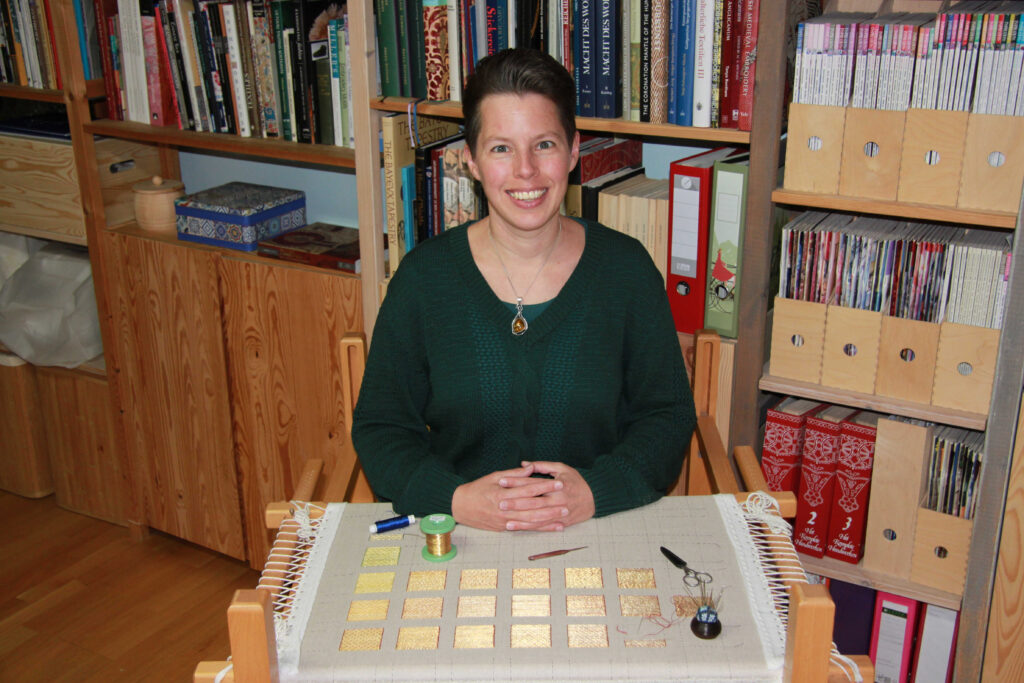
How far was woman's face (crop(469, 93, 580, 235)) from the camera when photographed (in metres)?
1.52

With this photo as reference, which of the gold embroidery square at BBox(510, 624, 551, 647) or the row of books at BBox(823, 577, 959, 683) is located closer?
the gold embroidery square at BBox(510, 624, 551, 647)

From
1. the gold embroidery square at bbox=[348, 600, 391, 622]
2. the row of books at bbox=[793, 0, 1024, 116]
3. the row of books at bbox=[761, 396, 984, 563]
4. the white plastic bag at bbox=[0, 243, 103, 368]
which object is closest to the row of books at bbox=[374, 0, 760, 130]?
the row of books at bbox=[793, 0, 1024, 116]

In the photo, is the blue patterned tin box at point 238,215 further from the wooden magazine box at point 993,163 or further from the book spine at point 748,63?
the wooden magazine box at point 993,163

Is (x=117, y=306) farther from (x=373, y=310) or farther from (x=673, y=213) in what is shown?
(x=673, y=213)

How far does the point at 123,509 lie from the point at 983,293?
7.95ft

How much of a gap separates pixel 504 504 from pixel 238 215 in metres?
1.35

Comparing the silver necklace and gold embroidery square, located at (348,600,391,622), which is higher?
the silver necklace

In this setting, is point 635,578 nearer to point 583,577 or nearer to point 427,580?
point 583,577

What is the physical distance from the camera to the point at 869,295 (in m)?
1.78

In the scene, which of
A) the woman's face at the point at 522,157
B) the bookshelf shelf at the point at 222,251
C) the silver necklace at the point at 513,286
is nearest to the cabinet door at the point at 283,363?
the bookshelf shelf at the point at 222,251

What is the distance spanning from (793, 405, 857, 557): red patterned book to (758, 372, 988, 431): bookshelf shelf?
7 centimetres

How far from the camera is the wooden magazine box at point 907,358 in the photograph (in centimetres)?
173

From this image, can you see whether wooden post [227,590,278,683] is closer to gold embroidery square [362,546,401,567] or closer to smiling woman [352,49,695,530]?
gold embroidery square [362,546,401,567]

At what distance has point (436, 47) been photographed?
1.99 meters
